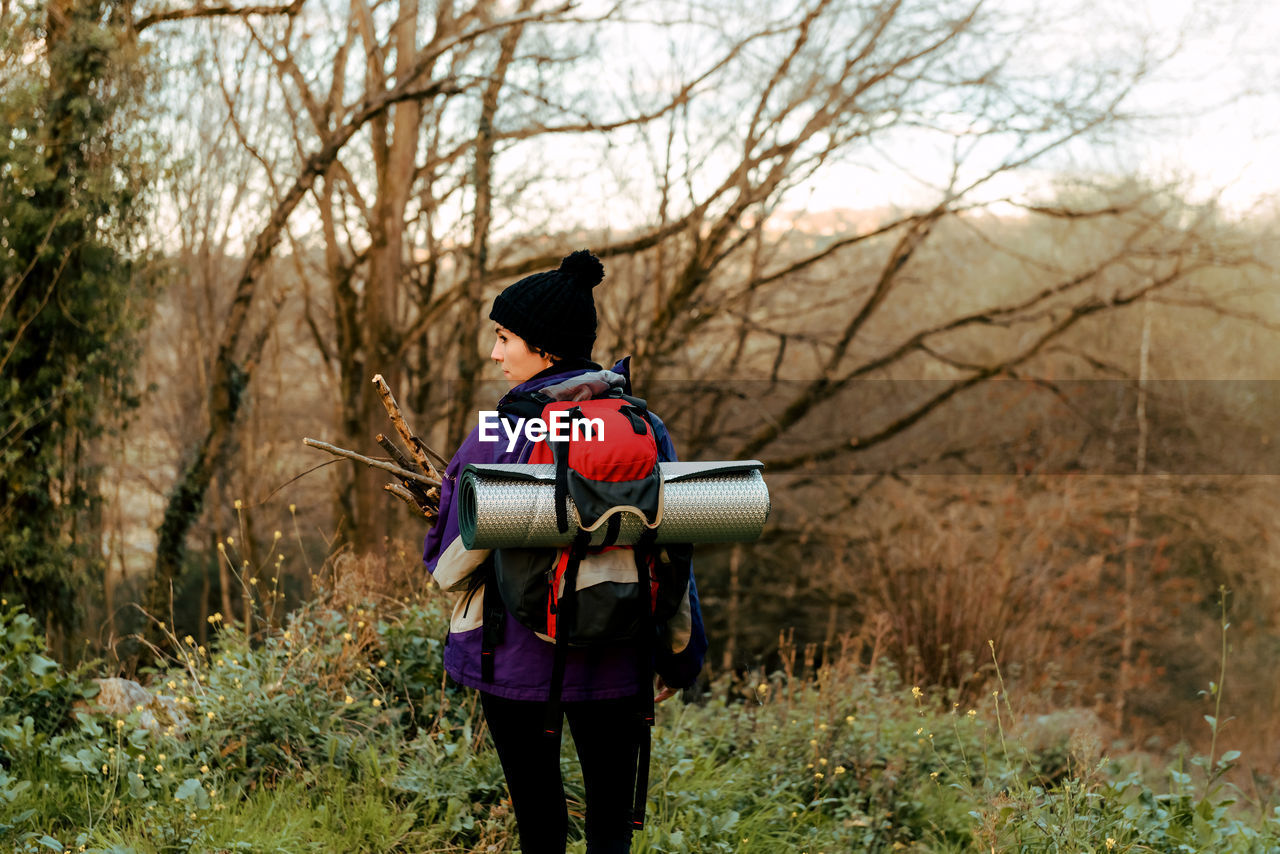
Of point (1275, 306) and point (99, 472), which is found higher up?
point (1275, 306)

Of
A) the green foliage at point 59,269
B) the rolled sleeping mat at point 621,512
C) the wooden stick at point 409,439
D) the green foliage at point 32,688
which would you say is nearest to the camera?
the rolled sleeping mat at point 621,512

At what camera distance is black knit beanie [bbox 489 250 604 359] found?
210 cm

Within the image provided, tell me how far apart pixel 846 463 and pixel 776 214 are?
3637mm

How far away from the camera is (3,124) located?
7109 mm

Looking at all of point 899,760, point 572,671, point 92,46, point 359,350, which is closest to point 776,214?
point 359,350

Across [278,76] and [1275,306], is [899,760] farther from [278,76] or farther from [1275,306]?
[1275,306]

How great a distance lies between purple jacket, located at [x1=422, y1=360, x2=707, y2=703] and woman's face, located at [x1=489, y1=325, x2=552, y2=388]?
33 millimetres

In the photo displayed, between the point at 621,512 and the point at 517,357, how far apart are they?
0.46 metres

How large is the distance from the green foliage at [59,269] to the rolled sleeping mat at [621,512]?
6.78m

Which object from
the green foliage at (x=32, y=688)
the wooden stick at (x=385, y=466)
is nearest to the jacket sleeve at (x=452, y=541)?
the wooden stick at (x=385, y=466)

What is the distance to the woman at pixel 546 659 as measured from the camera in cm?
201

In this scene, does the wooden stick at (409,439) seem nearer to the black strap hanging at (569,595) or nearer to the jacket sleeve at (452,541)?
the jacket sleeve at (452,541)

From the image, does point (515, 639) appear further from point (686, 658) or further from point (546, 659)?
point (686, 658)

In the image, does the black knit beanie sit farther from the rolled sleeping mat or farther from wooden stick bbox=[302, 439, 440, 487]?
wooden stick bbox=[302, 439, 440, 487]
